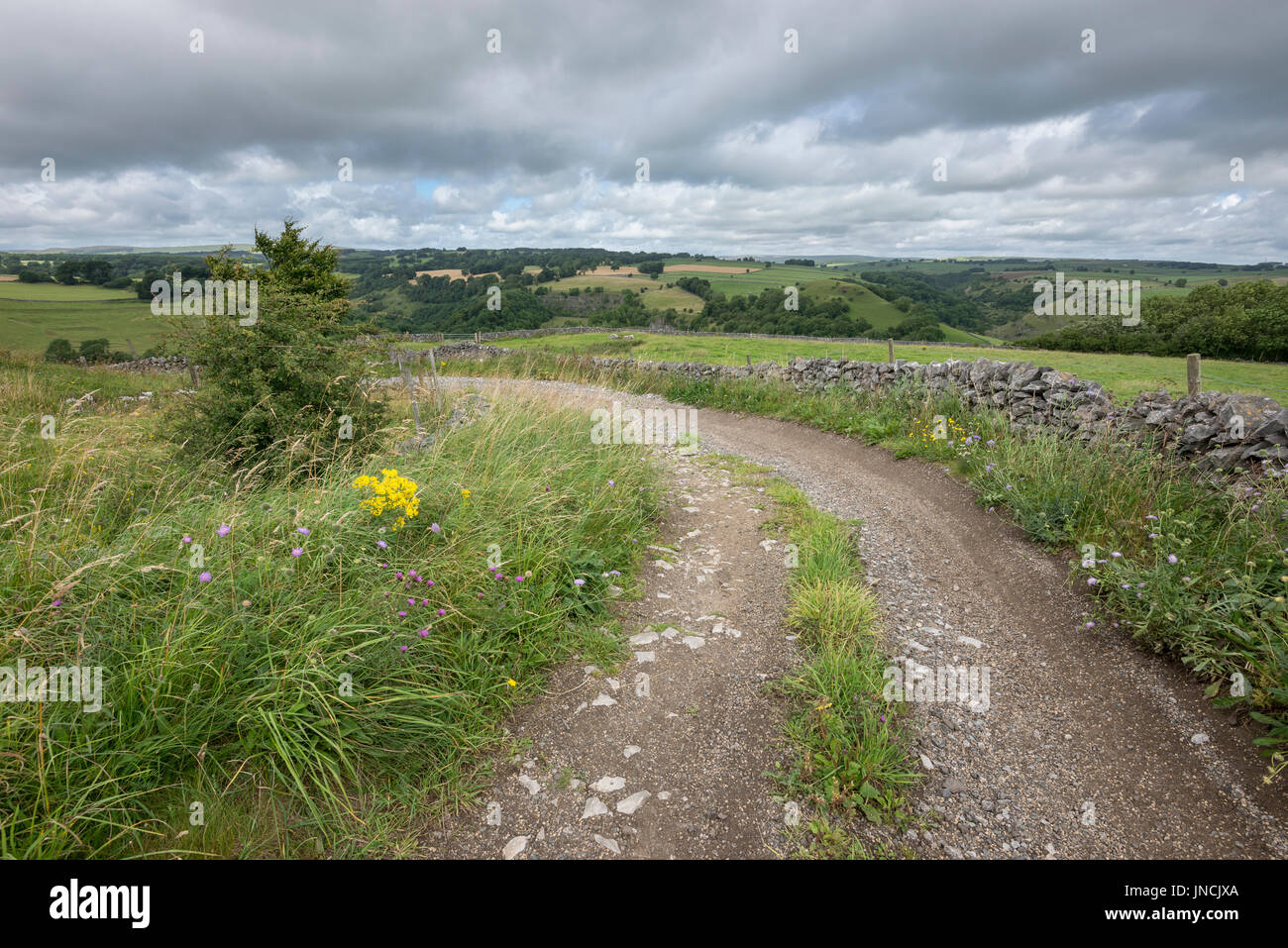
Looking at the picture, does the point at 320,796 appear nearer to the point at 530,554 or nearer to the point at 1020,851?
the point at 530,554

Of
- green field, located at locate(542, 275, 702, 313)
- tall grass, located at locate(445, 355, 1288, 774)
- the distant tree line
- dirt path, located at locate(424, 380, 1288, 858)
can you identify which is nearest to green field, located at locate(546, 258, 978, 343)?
green field, located at locate(542, 275, 702, 313)

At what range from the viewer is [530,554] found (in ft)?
17.4

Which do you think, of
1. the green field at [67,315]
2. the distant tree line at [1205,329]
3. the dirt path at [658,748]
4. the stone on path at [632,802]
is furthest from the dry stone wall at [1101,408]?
the distant tree line at [1205,329]

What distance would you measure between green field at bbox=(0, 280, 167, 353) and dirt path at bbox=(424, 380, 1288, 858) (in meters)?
34.5

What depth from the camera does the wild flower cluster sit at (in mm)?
4848

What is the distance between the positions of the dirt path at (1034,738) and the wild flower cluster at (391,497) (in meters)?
2.05

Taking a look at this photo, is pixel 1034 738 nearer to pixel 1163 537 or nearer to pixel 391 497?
pixel 1163 537

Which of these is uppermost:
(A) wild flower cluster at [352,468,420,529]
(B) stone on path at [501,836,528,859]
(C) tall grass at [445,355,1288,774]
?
(A) wild flower cluster at [352,468,420,529]

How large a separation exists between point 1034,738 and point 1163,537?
3.08 m

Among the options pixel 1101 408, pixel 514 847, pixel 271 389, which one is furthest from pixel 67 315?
pixel 1101 408

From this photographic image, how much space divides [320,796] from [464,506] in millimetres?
2871

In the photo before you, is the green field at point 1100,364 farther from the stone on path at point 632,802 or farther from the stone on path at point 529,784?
the stone on path at point 529,784

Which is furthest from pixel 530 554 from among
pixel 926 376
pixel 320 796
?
pixel 926 376

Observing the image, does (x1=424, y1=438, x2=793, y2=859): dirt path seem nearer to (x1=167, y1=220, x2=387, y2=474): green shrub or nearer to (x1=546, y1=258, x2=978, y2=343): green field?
(x1=167, y1=220, x2=387, y2=474): green shrub
